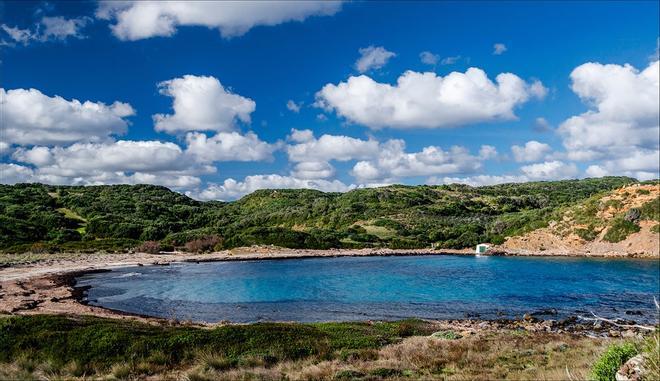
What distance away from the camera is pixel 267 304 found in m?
42.0

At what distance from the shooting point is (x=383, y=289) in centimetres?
4881

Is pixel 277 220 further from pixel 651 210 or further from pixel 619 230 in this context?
pixel 651 210

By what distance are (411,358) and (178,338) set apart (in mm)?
10063

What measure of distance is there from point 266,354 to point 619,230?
76233mm

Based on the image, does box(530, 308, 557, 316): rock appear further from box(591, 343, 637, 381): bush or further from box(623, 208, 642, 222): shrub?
box(623, 208, 642, 222): shrub

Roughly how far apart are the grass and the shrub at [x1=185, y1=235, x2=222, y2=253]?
69.5 m

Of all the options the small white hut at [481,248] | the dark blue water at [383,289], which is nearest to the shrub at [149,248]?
the dark blue water at [383,289]

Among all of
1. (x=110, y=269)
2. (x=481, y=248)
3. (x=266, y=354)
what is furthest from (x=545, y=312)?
(x=110, y=269)

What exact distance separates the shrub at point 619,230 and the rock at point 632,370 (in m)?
77.8

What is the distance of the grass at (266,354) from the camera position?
49.9 feet

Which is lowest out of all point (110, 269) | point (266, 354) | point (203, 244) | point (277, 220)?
point (110, 269)

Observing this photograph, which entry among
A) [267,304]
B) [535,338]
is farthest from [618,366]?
[267,304]

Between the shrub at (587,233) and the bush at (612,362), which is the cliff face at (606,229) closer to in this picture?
the shrub at (587,233)

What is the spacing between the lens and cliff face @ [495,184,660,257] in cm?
7256
